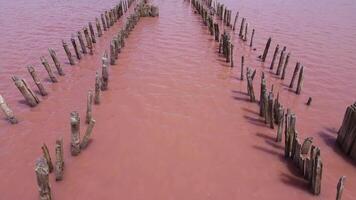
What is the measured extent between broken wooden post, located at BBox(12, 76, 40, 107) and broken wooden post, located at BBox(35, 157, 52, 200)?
12.8 ft

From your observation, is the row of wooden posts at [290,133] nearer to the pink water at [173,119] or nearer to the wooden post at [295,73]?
the wooden post at [295,73]

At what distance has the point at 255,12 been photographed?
21172 mm

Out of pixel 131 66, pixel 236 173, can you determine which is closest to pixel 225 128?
A: pixel 236 173

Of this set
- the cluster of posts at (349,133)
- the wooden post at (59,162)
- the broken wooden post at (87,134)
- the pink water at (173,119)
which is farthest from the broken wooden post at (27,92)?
the cluster of posts at (349,133)

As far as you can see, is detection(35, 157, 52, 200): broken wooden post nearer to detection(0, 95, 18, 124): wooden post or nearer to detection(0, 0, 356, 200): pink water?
detection(0, 0, 356, 200): pink water

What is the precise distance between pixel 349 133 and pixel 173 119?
4.23 meters

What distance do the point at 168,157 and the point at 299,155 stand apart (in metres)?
2.78

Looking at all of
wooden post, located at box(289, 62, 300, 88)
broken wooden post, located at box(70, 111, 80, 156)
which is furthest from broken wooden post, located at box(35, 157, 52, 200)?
wooden post, located at box(289, 62, 300, 88)

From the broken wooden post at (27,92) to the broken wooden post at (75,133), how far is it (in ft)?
8.64

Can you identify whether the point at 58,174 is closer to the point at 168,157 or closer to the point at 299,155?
the point at 168,157

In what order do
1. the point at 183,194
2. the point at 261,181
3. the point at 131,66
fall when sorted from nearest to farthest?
the point at 183,194
the point at 261,181
the point at 131,66

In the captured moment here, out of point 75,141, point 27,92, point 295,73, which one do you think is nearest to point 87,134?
point 75,141

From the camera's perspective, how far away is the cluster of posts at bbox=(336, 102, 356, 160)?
749 cm

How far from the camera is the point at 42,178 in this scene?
18.0ft
